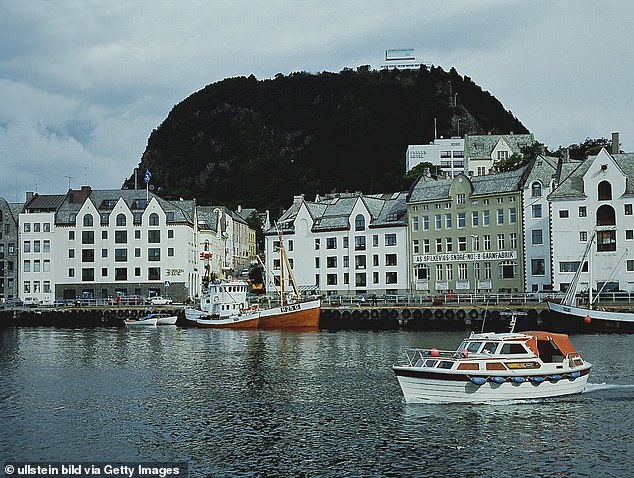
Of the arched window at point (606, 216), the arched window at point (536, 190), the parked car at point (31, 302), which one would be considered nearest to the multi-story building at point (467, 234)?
the arched window at point (536, 190)

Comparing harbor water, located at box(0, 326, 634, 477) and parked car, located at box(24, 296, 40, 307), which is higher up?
parked car, located at box(24, 296, 40, 307)

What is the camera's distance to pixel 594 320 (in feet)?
247

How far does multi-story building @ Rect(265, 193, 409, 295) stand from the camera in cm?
10606

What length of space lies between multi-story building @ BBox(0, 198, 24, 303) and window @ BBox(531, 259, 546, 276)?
8111 cm

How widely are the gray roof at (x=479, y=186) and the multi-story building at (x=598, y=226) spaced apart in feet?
23.5

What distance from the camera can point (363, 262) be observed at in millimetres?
Result: 107188

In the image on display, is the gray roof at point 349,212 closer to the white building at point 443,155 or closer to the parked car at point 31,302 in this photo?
the parked car at point 31,302

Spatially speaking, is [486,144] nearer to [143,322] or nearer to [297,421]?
[143,322]

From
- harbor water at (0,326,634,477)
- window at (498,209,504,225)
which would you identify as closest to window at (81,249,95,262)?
window at (498,209,504,225)

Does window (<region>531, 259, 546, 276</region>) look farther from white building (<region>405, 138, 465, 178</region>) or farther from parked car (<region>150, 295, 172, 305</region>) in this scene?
white building (<region>405, 138, 465, 178</region>)

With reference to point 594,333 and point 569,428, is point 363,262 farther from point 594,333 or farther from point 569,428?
point 569,428

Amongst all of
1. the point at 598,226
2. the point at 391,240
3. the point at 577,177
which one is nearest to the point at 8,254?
the point at 391,240

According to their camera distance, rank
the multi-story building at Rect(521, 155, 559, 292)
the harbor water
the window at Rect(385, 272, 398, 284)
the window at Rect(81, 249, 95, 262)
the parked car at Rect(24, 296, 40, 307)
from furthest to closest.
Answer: the window at Rect(81, 249, 95, 262) < the parked car at Rect(24, 296, 40, 307) < the window at Rect(385, 272, 398, 284) < the multi-story building at Rect(521, 155, 559, 292) < the harbor water

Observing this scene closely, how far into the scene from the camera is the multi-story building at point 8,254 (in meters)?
124
